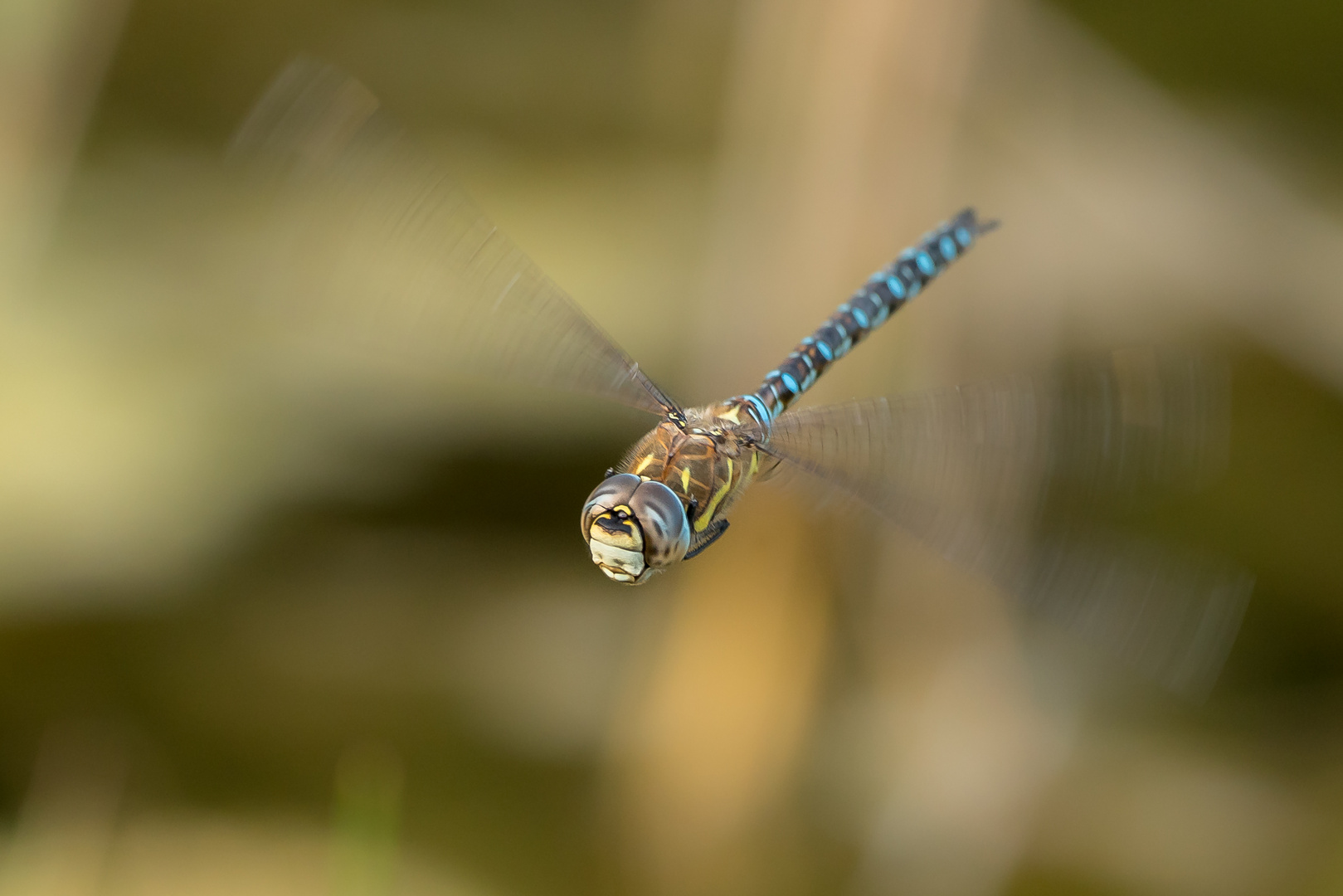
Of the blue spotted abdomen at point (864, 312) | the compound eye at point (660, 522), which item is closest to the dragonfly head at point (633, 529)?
the compound eye at point (660, 522)

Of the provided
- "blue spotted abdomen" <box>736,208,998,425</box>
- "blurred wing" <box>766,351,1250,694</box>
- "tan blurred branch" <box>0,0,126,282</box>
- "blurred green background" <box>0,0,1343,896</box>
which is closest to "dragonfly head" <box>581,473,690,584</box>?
"blurred wing" <box>766,351,1250,694</box>

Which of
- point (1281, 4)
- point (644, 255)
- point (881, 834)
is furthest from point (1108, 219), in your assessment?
point (881, 834)

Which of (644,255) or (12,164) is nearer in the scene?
(12,164)

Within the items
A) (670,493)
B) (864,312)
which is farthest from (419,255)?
(864,312)

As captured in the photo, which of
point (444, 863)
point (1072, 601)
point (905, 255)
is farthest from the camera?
point (444, 863)

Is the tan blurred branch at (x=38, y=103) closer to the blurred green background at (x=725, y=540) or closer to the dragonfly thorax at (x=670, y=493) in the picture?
the blurred green background at (x=725, y=540)

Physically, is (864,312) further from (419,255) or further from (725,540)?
(419,255)

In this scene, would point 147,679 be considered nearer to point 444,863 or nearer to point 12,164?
point 444,863
